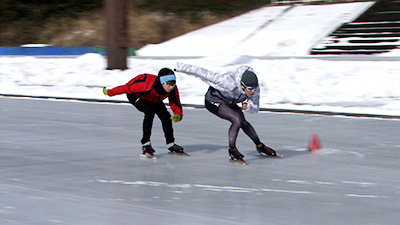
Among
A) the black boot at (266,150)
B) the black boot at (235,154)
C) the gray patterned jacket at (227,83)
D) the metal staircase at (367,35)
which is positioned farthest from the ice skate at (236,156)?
the metal staircase at (367,35)

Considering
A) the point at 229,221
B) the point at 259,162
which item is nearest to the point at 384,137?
the point at 259,162

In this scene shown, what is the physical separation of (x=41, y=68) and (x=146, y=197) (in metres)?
16.2

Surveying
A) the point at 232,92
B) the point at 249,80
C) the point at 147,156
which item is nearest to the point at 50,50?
the point at 147,156

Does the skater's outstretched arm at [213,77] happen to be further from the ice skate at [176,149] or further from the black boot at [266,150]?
the ice skate at [176,149]

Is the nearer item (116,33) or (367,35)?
(116,33)

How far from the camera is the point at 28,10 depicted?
4219cm

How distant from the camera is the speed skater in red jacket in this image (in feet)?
28.7

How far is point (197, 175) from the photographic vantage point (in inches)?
313

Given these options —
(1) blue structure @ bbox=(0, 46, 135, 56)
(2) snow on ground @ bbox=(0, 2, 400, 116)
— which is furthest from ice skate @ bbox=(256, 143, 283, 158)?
(1) blue structure @ bbox=(0, 46, 135, 56)

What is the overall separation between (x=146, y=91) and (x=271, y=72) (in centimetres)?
940

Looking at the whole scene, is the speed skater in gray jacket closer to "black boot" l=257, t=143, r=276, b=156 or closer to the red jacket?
"black boot" l=257, t=143, r=276, b=156

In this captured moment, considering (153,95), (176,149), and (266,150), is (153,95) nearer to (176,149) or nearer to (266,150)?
(176,149)

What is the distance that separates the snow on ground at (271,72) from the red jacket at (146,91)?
624 centimetres

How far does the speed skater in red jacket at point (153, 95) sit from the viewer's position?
8758mm
